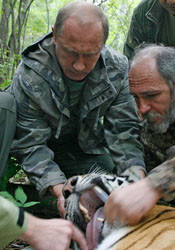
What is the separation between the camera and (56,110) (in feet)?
11.2

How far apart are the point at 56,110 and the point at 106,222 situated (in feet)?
4.87

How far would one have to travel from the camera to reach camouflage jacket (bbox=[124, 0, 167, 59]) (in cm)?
382

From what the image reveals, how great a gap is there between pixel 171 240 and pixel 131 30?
2.89 m

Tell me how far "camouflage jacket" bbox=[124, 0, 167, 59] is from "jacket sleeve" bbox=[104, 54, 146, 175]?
0.56m

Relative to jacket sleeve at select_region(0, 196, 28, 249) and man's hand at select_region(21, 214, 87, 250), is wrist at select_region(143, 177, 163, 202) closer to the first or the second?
man's hand at select_region(21, 214, 87, 250)

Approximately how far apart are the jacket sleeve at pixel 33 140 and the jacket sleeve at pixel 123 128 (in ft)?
2.11

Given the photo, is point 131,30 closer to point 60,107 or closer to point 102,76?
point 102,76

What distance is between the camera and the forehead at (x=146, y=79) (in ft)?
9.25

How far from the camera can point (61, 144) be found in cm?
398


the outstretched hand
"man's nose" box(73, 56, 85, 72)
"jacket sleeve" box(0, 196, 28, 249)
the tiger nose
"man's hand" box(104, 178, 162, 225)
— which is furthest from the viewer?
"man's nose" box(73, 56, 85, 72)

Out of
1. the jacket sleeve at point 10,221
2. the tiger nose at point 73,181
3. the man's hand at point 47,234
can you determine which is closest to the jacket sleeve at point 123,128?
the tiger nose at point 73,181

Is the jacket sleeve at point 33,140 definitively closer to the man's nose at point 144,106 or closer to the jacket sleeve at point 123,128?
the jacket sleeve at point 123,128

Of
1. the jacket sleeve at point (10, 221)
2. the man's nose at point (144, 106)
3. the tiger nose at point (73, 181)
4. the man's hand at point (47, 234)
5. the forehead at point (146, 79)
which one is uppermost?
the forehead at point (146, 79)

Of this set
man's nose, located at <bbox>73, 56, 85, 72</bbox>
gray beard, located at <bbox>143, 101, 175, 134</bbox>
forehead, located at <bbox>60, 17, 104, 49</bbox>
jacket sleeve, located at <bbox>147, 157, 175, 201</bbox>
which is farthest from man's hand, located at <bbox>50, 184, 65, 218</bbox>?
forehead, located at <bbox>60, 17, 104, 49</bbox>
